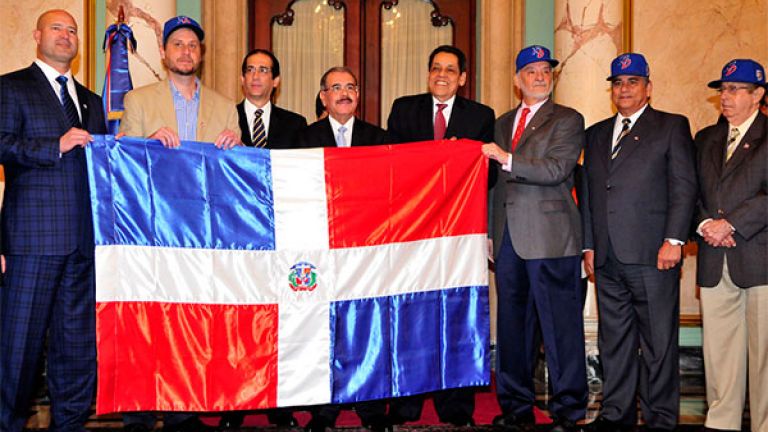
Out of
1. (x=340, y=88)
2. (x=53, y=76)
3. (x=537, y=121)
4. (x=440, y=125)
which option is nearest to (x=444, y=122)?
(x=440, y=125)

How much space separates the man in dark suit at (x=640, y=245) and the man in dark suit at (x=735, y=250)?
15 cm

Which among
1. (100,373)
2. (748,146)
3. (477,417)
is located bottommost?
(477,417)

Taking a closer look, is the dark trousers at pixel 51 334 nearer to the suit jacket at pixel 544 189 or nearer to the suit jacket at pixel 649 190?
the suit jacket at pixel 544 189

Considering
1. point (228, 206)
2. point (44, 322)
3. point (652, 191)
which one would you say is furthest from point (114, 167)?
point (652, 191)

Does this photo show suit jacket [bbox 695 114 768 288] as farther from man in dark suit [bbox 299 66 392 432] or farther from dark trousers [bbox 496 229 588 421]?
man in dark suit [bbox 299 66 392 432]

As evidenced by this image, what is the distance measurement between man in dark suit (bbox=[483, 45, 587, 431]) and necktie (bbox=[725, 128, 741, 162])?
798 mm

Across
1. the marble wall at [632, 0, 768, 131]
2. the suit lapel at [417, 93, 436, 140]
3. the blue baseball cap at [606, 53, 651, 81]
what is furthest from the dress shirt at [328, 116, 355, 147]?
the marble wall at [632, 0, 768, 131]

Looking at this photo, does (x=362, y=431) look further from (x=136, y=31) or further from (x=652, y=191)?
(x=136, y=31)

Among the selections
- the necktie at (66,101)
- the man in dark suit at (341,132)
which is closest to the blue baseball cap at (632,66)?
the man in dark suit at (341,132)

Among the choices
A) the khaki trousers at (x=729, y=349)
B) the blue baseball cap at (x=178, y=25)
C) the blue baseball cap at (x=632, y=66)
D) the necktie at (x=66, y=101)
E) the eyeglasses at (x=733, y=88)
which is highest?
the blue baseball cap at (x=178, y=25)

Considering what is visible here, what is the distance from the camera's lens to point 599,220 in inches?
172

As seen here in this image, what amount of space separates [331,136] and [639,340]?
213 cm

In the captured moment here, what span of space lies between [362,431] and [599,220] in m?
1.79

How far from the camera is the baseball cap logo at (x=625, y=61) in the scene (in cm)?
429
